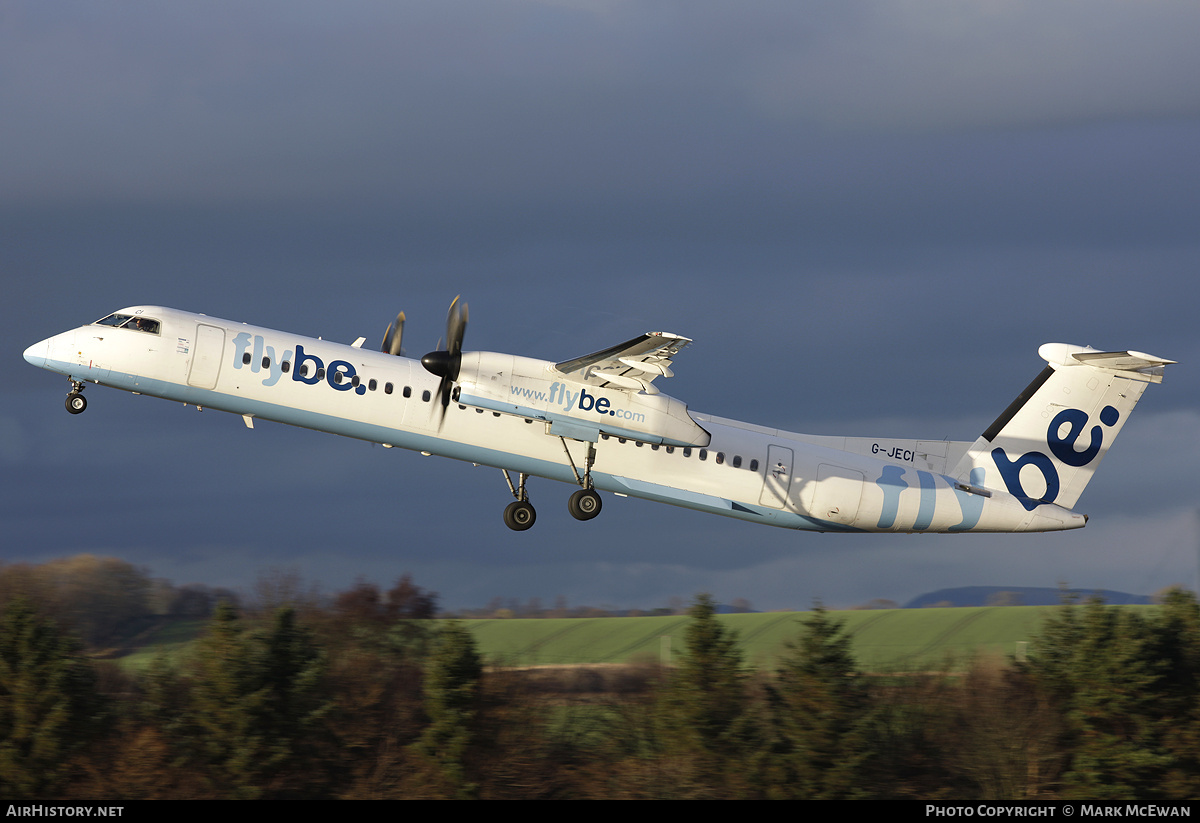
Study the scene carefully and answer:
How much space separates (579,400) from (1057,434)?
12229mm

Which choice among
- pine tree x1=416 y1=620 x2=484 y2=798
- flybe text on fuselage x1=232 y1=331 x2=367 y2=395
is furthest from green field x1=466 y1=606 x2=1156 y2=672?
flybe text on fuselage x1=232 y1=331 x2=367 y2=395

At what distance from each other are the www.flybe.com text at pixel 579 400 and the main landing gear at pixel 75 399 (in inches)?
362

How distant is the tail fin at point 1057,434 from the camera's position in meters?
27.2

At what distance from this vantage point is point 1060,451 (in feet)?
90.2

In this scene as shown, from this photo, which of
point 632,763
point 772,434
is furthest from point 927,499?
point 632,763

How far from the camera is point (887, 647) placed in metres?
48.5

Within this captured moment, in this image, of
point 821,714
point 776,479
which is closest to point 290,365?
point 776,479

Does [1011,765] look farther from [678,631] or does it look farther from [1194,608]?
[678,631]

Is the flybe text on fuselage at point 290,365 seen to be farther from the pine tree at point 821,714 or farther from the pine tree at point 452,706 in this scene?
Result: the pine tree at point 821,714

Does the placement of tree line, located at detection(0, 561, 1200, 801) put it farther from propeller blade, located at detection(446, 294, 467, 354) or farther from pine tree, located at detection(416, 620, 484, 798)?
propeller blade, located at detection(446, 294, 467, 354)

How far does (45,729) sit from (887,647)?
32200 mm

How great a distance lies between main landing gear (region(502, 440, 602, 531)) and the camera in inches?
960

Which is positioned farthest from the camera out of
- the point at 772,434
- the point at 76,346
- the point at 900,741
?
the point at 900,741

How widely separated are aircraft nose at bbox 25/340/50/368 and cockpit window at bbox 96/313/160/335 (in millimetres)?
1120
